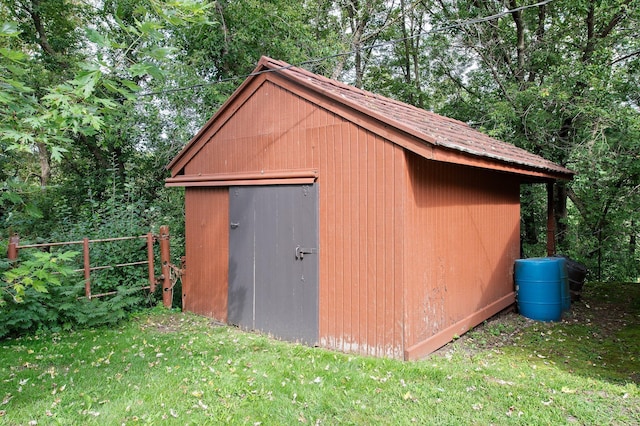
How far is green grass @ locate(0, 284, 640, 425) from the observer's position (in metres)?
3.25

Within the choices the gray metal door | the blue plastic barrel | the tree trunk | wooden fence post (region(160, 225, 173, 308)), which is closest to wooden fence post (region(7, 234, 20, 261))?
wooden fence post (region(160, 225, 173, 308))

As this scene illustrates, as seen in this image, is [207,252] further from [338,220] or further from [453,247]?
[453,247]

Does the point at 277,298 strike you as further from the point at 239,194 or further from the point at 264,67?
the point at 264,67

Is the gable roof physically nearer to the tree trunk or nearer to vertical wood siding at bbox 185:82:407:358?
vertical wood siding at bbox 185:82:407:358

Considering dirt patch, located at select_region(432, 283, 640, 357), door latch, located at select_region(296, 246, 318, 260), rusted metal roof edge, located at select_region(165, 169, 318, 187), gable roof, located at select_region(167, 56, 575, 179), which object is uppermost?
gable roof, located at select_region(167, 56, 575, 179)

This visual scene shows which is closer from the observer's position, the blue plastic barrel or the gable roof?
the gable roof

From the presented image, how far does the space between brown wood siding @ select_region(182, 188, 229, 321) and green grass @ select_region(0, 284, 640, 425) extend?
87 cm

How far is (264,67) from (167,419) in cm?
438

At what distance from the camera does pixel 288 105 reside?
550 centimetres

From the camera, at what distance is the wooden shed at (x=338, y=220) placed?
4547 millimetres

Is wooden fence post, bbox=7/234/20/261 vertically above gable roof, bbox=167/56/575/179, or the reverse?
gable roof, bbox=167/56/575/179

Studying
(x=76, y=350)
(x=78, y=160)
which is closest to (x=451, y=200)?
(x=76, y=350)

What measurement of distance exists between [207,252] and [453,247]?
12.1 ft

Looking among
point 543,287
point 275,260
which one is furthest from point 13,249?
point 543,287
